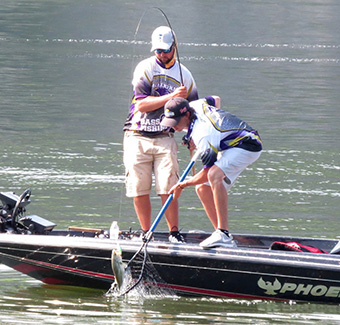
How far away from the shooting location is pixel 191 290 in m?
8.30

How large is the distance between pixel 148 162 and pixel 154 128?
334mm

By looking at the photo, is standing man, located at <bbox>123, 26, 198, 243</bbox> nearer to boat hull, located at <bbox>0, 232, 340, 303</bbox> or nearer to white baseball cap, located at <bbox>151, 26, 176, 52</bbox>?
white baseball cap, located at <bbox>151, 26, 176, 52</bbox>

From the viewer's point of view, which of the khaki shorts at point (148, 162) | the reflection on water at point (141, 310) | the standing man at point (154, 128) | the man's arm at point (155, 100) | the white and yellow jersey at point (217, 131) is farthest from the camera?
the khaki shorts at point (148, 162)

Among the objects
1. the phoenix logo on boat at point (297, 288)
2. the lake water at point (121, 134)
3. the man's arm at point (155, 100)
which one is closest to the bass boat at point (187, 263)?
the phoenix logo on boat at point (297, 288)

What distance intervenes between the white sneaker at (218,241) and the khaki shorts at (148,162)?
2.52 ft

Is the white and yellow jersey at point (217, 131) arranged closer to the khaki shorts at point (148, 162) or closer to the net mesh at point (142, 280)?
the khaki shorts at point (148, 162)

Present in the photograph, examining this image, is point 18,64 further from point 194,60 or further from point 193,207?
point 193,207

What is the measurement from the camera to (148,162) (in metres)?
8.80

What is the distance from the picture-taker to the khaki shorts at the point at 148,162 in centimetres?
871

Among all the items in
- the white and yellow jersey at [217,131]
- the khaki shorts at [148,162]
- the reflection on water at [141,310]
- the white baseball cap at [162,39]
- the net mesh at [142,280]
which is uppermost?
the white baseball cap at [162,39]

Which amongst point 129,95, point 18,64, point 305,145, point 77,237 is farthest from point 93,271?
point 18,64

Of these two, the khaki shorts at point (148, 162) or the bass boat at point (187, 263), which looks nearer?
the bass boat at point (187, 263)

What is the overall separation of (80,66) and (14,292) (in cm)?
1875

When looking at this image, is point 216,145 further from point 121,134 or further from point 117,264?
point 121,134
